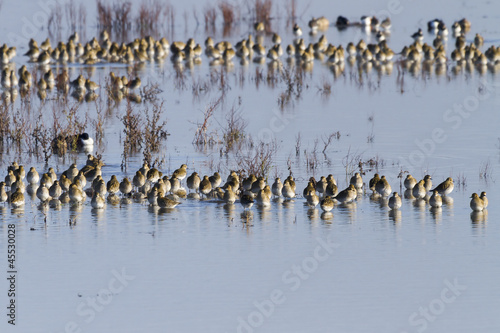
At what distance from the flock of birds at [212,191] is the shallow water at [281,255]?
0.60ft

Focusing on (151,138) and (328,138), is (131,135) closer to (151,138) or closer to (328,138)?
(151,138)

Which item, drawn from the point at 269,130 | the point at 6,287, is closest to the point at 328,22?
the point at 269,130

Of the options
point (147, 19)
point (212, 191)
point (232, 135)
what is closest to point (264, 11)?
point (147, 19)

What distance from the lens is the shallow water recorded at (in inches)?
404

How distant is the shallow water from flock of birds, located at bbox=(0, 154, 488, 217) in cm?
18

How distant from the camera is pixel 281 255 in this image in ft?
40.5

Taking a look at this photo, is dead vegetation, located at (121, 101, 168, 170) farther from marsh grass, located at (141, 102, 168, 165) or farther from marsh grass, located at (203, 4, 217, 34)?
marsh grass, located at (203, 4, 217, 34)

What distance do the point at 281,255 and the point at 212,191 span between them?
354 centimetres

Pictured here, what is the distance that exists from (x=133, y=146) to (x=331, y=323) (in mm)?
10108

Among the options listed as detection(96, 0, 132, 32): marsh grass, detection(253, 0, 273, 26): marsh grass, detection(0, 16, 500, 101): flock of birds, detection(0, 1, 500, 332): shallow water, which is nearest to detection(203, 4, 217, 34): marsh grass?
detection(253, 0, 273, 26): marsh grass

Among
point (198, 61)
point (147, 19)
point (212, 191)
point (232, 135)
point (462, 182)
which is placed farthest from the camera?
point (147, 19)

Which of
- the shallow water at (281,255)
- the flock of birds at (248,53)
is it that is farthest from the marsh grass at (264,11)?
the shallow water at (281,255)

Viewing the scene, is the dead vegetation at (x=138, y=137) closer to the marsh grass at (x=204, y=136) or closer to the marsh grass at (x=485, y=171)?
the marsh grass at (x=204, y=136)

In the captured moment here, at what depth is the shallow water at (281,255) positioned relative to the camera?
10.3 meters
